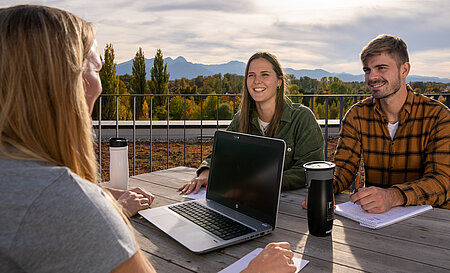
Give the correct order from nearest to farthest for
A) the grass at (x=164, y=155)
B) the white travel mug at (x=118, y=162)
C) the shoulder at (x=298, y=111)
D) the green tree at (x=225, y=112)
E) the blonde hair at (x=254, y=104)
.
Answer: the white travel mug at (x=118, y=162) < the shoulder at (x=298, y=111) < the blonde hair at (x=254, y=104) < the grass at (x=164, y=155) < the green tree at (x=225, y=112)

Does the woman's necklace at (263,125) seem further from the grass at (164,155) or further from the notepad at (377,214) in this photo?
the grass at (164,155)

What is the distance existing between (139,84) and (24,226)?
12795 mm

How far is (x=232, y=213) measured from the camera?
4.00 feet

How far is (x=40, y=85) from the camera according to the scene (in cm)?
60

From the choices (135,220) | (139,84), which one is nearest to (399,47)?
(135,220)

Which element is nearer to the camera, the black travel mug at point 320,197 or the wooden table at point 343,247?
the wooden table at point 343,247

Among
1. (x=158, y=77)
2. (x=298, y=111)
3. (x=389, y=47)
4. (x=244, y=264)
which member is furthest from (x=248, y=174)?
(x=158, y=77)

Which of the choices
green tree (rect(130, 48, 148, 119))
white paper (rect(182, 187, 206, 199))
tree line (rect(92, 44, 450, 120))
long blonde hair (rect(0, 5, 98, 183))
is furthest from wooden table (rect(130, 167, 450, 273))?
green tree (rect(130, 48, 148, 119))

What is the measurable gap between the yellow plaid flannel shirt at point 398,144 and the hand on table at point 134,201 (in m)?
0.89

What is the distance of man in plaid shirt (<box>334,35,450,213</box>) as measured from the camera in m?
1.82

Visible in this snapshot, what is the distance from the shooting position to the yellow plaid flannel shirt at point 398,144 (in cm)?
169

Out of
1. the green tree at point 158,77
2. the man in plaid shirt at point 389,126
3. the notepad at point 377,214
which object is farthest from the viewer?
the green tree at point 158,77

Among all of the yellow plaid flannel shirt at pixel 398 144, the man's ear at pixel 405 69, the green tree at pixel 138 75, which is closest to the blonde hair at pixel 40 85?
the yellow plaid flannel shirt at pixel 398 144

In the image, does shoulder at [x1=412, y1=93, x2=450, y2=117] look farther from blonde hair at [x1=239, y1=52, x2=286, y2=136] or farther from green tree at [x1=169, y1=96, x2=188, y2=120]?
green tree at [x1=169, y1=96, x2=188, y2=120]
